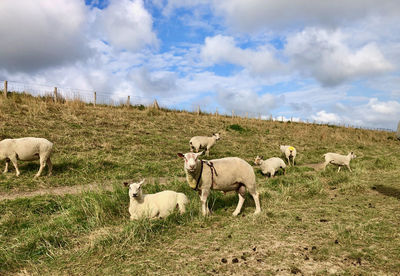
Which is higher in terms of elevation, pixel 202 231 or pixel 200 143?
pixel 200 143

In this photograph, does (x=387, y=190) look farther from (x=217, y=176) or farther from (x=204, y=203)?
(x=204, y=203)

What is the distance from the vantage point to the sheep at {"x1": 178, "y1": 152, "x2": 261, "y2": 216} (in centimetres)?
568

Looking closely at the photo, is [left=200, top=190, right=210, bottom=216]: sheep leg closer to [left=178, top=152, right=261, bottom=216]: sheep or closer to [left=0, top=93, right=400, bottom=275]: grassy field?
[left=178, top=152, right=261, bottom=216]: sheep

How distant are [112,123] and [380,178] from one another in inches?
696

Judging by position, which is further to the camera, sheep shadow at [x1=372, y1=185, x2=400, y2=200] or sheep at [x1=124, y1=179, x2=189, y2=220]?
sheep shadow at [x1=372, y1=185, x2=400, y2=200]

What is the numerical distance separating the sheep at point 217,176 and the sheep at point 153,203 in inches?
19.3

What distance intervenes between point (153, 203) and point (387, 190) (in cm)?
744

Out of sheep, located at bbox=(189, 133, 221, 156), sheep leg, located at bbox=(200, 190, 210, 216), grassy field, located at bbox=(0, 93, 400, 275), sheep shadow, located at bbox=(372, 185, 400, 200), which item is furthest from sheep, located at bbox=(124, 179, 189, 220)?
sheep, located at bbox=(189, 133, 221, 156)

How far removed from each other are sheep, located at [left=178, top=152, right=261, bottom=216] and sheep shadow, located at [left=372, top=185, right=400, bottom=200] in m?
4.52

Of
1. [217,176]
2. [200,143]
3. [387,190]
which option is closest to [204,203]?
[217,176]

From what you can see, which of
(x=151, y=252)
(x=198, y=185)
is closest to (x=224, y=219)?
(x=198, y=185)

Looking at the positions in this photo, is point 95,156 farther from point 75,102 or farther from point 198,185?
point 75,102

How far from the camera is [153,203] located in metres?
5.58

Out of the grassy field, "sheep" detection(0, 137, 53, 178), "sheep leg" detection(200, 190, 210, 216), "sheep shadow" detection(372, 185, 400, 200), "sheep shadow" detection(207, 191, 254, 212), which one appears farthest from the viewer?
"sheep" detection(0, 137, 53, 178)
